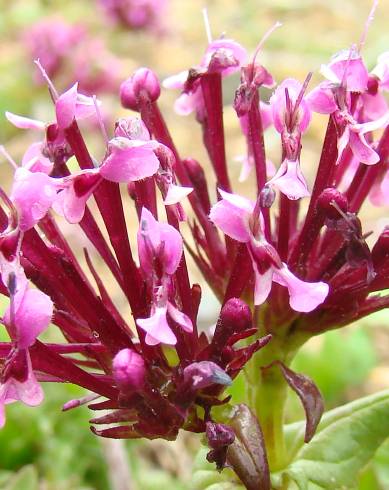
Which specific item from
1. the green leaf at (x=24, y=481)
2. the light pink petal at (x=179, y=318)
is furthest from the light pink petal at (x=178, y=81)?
the green leaf at (x=24, y=481)

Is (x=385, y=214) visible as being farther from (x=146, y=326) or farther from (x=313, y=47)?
(x=146, y=326)

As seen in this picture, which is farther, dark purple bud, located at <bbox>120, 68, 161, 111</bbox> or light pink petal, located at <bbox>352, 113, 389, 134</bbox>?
dark purple bud, located at <bbox>120, 68, 161, 111</bbox>

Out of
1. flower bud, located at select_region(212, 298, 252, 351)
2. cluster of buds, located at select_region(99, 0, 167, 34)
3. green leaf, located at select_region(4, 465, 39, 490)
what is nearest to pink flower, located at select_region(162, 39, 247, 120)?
flower bud, located at select_region(212, 298, 252, 351)

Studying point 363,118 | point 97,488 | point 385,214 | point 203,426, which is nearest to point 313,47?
point 385,214

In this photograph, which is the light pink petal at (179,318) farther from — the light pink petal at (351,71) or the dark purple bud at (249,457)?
the light pink petal at (351,71)

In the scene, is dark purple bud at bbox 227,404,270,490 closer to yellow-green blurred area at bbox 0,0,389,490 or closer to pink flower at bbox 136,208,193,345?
pink flower at bbox 136,208,193,345

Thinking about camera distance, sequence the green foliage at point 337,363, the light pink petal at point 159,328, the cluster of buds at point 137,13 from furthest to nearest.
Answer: the cluster of buds at point 137,13, the green foliage at point 337,363, the light pink petal at point 159,328

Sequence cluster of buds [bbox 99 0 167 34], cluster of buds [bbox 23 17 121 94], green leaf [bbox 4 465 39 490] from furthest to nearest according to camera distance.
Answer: cluster of buds [bbox 99 0 167 34], cluster of buds [bbox 23 17 121 94], green leaf [bbox 4 465 39 490]
